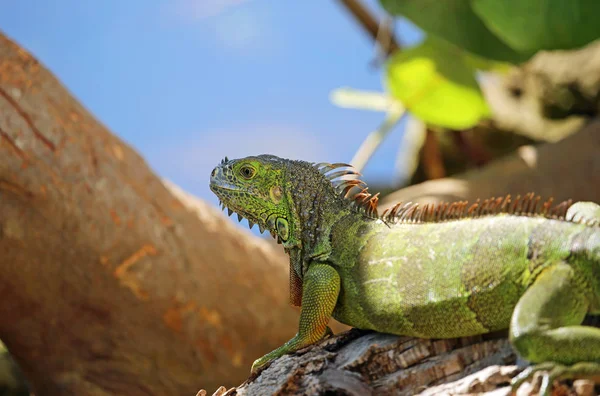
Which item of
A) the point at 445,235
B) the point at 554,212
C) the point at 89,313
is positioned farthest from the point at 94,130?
the point at 554,212

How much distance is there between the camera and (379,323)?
8.48ft

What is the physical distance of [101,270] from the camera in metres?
4.78

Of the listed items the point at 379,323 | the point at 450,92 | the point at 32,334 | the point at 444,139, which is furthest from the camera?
the point at 444,139

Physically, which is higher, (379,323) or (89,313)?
(89,313)

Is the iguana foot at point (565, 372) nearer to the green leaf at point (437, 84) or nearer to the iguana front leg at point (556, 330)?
the iguana front leg at point (556, 330)

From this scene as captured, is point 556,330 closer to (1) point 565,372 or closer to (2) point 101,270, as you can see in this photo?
(1) point 565,372

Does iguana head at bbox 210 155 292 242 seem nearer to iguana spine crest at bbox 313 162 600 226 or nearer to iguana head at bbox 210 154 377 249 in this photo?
iguana head at bbox 210 154 377 249

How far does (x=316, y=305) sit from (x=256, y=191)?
59cm

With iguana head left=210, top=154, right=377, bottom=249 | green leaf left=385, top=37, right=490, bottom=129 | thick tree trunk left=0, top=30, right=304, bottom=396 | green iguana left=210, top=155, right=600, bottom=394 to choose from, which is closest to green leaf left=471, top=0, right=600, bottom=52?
green leaf left=385, top=37, right=490, bottom=129

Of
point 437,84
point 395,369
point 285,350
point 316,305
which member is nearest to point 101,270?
point 285,350

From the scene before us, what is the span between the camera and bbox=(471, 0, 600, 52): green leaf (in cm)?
462

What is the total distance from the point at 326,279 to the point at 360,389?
1.62ft

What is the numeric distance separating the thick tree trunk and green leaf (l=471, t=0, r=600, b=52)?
9.32ft

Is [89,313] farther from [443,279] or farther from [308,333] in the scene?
[443,279]
